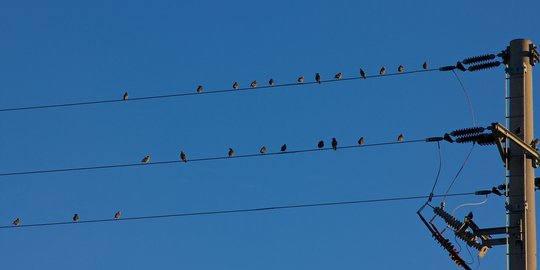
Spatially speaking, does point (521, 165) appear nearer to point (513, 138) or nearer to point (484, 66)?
point (513, 138)

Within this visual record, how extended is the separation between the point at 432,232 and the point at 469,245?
1.07 metres

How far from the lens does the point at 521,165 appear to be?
78.9 feet

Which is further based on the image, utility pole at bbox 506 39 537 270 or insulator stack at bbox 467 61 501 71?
insulator stack at bbox 467 61 501 71

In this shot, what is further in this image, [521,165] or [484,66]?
[484,66]

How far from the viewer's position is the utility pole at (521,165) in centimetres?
2347

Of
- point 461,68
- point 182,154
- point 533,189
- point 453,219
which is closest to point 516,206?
point 533,189

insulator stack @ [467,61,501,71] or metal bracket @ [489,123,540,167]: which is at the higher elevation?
insulator stack @ [467,61,501,71]

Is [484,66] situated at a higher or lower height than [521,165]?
higher

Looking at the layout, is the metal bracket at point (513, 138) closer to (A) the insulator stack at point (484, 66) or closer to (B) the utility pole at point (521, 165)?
(B) the utility pole at point (521, 165)

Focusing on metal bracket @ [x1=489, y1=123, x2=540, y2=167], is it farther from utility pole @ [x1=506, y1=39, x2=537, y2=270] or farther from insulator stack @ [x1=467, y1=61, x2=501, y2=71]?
insulator stack @ [x1=467, y1=61, x2=501, y2=71]

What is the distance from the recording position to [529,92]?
2434 cm

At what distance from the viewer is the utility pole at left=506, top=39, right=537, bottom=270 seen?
23.5 metres

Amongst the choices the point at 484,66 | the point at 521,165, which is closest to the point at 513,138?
the point at 521,165

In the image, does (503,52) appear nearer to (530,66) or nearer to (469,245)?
(530,66)
